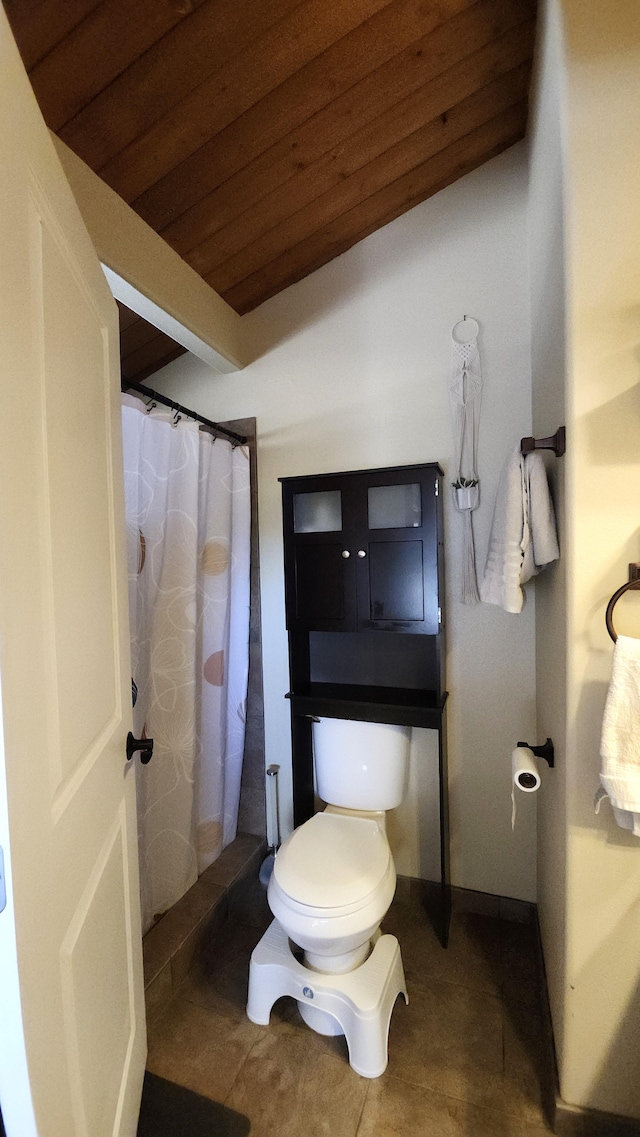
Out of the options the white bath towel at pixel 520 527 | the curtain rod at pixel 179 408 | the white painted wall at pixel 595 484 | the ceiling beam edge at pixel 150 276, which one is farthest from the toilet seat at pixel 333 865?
the ceiling beam edge at pixel 150 276

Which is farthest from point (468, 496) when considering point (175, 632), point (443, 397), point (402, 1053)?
point (402, 1053)

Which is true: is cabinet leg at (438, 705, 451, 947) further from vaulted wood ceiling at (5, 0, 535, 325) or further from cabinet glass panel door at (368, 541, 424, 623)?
vaulted wood ceiling at (5, 0, 535, 325)

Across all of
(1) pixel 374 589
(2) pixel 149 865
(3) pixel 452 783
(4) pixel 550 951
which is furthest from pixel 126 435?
(4) pixel 550 951

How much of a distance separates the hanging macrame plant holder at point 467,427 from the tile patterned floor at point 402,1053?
47.8 inches

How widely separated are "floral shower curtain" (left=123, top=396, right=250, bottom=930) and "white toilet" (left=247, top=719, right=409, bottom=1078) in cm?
44

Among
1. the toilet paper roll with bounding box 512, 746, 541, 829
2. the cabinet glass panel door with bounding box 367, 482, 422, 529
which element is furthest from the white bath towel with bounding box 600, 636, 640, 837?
the cabinet glass panel door with bounding box 367, 482, 422, 529

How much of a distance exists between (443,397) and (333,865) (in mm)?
1578

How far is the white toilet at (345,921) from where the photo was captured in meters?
1.28

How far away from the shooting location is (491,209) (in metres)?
1.69

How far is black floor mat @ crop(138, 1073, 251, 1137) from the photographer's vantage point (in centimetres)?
116

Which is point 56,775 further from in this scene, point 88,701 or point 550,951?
point 550,951

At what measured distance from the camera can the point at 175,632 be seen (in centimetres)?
168

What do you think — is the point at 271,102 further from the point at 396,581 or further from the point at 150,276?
the point at 396,581

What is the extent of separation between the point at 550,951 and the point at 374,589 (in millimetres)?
1145
